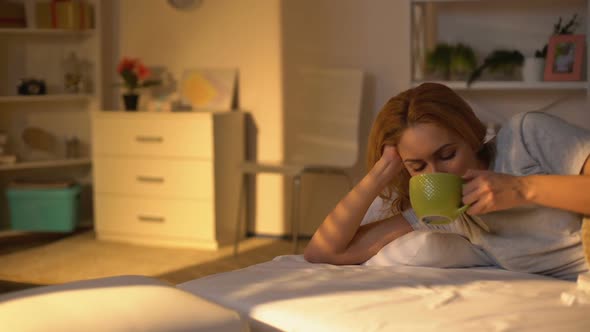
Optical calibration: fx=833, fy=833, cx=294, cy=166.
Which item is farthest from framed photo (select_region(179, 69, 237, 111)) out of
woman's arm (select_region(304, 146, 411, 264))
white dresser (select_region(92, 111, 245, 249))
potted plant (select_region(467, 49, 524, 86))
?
woman's arm (select_region(304, 146, 411, 264))

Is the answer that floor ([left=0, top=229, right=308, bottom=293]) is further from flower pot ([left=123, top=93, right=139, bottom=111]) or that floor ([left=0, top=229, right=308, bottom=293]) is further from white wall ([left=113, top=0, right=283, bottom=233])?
flower pot ([left=123, top=93, right=139, bottom=111])

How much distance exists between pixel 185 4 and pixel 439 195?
3.53 m

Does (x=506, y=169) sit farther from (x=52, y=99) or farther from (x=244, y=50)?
(x=52, y=99)

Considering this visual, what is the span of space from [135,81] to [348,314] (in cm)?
350

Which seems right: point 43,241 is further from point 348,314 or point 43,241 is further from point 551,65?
point 348,314

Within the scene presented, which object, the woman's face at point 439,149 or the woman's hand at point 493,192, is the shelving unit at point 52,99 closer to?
the woman's face at point 439,149

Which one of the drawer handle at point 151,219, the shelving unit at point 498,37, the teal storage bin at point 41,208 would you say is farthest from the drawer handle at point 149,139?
the shelving unit at point 498,37

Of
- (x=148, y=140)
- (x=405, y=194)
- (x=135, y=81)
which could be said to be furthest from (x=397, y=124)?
(x=135, y=81)

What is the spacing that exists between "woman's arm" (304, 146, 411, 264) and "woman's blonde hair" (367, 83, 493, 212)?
0.44ft

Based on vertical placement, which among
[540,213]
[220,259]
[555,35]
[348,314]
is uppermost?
[555,35]

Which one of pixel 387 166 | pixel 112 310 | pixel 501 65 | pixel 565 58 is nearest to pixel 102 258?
pixel 501 65

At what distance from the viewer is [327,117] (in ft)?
14.0

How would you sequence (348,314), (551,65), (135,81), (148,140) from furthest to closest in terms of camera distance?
(135,81) < (148,140) < (551,65) < (348,314)

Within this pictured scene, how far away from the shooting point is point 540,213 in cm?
149
